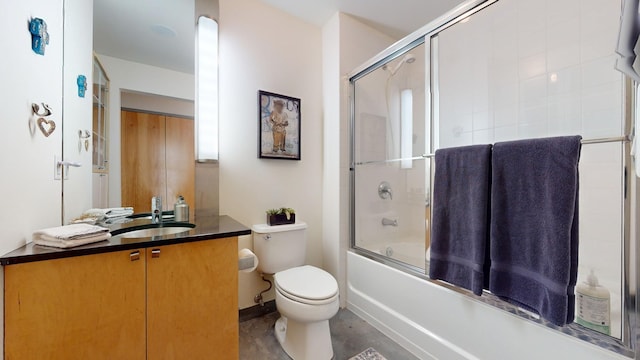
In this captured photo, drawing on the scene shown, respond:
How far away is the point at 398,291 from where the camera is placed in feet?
5.04

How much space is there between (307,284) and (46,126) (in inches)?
54.8

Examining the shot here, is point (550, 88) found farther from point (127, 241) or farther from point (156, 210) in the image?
point (156, 210)

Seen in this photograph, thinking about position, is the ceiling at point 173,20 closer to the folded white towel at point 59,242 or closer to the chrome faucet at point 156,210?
the chrome faucet at point 156,210

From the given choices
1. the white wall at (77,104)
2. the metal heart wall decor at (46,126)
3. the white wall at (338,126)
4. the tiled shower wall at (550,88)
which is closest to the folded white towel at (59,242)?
the white wall at (77,104)

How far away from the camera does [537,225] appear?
930mm

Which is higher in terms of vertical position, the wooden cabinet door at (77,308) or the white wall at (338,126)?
the white wall at (338,126)

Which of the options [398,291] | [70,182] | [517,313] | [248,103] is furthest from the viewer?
[248,103]

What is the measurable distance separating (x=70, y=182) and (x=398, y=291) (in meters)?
1.88

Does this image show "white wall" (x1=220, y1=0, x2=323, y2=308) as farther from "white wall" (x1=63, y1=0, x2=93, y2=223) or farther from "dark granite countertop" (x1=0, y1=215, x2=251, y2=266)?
"white wall" (x1=63, y1=0, x2=93, y2=223)

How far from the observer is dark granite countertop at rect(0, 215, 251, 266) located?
30.5 inches

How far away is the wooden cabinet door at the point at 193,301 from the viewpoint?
3.24ft

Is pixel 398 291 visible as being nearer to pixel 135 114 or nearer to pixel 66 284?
pixel 66 284

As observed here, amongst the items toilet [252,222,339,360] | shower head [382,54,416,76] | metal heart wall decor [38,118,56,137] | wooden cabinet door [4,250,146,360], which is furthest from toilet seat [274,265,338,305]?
shower head [382,54,416,76]

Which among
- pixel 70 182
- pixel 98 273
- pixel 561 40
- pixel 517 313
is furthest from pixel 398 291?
pixel 70 182
